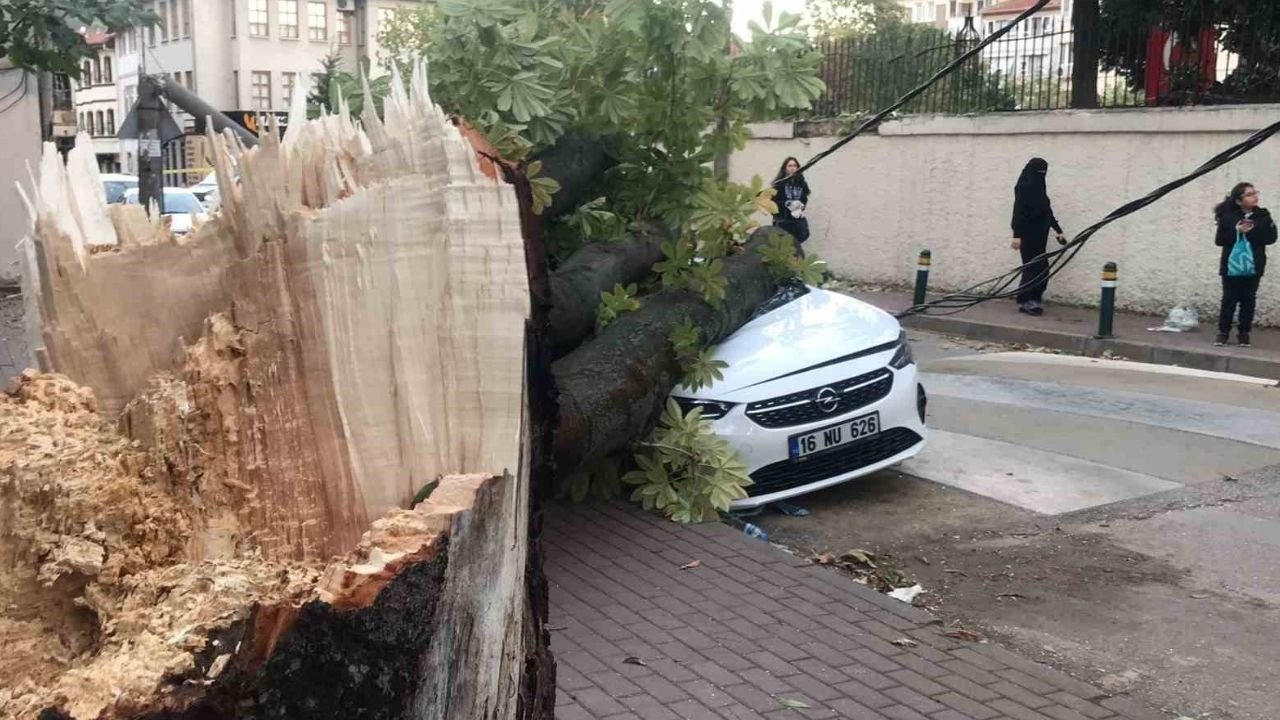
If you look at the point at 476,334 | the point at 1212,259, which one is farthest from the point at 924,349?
the point at 476,334

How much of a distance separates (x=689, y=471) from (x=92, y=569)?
4747 mm

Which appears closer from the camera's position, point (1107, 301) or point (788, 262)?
point (788, 262)

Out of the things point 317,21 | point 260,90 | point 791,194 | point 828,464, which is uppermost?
point 317,21

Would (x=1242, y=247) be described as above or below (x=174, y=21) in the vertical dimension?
below

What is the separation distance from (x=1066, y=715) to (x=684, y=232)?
3.38 metres

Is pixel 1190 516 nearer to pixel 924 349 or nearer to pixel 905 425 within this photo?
pixel 905 425

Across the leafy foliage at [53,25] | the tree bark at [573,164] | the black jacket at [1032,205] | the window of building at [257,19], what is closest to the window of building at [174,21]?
the window of building at [257,19]

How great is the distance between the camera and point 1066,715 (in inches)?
173

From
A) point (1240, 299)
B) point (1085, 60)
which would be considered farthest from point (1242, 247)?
point (1085, 60)

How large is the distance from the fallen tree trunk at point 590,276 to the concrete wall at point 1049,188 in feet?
21.6

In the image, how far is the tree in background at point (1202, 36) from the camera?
13.8m

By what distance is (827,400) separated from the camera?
6.76 m

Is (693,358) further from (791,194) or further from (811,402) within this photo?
(791,194)

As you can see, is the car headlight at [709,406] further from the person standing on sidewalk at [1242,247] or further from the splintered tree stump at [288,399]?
the person standing on sidewalk at [1242,247]
